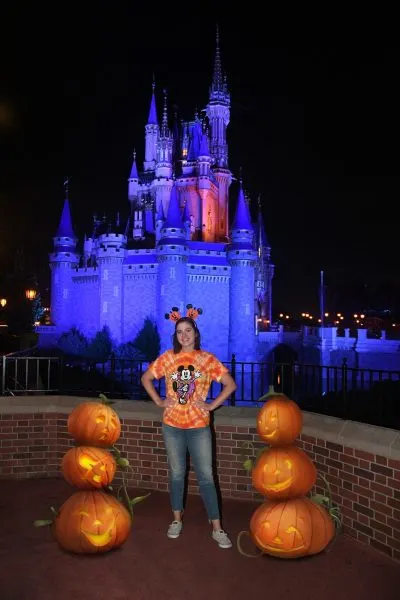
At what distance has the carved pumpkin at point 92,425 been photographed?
5176 millimetres

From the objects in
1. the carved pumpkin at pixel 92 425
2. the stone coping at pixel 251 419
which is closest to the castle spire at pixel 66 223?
the stone coping at pixel 251 419

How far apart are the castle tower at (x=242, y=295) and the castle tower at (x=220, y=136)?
362 inches

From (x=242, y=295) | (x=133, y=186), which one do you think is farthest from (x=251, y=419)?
(x=133, y=186)

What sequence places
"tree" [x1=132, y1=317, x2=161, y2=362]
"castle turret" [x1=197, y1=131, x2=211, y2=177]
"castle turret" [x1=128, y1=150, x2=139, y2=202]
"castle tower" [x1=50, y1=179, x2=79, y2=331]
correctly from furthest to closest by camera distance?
"castle turret" [x1=128, y1=150, x2=139, y2=202] → "castle turret" [x1=197, y1=131, x2=211, y2=177] → "castle tower" [x1=50, y1=179, x2=79, y2=331] → "tree" [x1=132, y1=317, x2=161, y2=362]

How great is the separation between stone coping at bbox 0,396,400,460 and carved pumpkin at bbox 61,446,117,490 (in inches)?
64.0

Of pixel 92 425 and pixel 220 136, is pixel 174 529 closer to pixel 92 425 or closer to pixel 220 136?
pixel 92 425

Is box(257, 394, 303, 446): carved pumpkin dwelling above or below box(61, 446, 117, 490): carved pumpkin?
above

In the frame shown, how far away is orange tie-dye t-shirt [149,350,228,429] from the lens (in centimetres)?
500

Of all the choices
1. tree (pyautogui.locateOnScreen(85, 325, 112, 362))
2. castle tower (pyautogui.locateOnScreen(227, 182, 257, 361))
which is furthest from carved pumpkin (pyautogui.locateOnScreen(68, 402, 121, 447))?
castle tower (pyautogui.locateOnScreen(227, 182, 257, 361))

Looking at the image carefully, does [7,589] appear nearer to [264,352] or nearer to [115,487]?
[115,487]

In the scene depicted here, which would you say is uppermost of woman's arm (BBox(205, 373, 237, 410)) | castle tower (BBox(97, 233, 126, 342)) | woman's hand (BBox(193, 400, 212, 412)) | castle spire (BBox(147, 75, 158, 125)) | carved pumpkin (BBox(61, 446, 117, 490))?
castle spire (BBox(147, 75, 158, 125))

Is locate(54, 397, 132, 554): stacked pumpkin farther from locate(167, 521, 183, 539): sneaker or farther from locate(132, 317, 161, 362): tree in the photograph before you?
locate(132, 317, 161, 362): tree

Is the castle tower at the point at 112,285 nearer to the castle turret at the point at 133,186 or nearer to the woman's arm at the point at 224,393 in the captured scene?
the castle turret at the point at 133,186

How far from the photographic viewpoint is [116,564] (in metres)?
4.53
